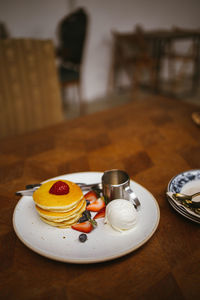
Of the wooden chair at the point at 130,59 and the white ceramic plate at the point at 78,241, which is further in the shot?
the wooden chair at the point at 130,59

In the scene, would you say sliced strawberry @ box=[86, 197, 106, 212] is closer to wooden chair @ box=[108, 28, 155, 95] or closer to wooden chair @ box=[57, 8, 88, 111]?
wooden chair @ box=[57, 8, 88, 111]

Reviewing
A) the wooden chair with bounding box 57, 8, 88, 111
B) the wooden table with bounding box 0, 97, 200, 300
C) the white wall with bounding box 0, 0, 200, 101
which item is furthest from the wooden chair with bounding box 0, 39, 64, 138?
the white wall with bounding box 0, 0, 200, 101

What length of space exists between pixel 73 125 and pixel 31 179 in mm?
410

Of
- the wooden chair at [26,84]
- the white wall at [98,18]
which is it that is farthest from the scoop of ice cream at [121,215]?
the white wall at [98,18]

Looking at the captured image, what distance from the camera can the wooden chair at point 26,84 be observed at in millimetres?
1238

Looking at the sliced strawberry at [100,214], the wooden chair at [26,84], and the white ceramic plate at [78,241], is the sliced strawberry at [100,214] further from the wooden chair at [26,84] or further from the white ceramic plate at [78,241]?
the wooden chair at [26,84]

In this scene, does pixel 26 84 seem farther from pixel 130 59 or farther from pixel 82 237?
pixel 130 59

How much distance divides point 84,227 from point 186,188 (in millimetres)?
272

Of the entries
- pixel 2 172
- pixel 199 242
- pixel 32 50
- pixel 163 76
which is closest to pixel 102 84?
pixel 163 76

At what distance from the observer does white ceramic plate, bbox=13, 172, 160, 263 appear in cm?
38

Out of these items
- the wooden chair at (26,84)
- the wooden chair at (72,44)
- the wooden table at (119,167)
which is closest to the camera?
the wooden table at (119,167)

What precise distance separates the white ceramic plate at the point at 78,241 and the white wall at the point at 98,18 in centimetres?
259

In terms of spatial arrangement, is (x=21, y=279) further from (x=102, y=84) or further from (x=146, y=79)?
(x=146, y=79)

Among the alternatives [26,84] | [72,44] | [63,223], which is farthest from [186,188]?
[72,44]
